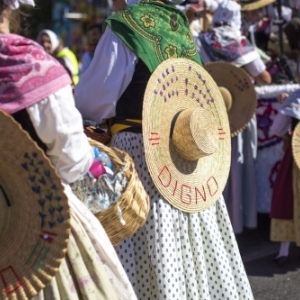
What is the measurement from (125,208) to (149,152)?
611mm

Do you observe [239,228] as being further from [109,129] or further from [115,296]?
[115,296]

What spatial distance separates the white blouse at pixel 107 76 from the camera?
3.46 metres

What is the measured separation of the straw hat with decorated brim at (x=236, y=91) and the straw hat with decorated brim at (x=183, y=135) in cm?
198

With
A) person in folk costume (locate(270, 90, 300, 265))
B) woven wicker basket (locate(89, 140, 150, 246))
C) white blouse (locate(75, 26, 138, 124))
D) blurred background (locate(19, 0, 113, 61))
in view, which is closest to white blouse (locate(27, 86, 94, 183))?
woven wicker basket (locate(89, 140, 150, 246))

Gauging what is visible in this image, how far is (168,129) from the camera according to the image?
11.6 feet

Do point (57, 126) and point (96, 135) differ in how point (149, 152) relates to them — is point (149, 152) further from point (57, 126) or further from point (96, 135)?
point (57, 126)

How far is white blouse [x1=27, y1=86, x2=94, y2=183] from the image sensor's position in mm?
2482

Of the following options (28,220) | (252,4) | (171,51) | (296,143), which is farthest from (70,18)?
(28,220)

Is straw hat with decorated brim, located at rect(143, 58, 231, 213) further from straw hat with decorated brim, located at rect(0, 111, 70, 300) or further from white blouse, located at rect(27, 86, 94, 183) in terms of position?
straw hat with decorated brim, located at rect(0, 111, 70, 300)

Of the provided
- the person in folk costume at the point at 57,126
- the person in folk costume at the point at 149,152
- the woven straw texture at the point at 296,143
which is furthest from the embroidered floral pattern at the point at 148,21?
the woven straw texture at the point at 296,143

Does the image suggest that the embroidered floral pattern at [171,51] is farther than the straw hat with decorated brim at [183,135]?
Yes

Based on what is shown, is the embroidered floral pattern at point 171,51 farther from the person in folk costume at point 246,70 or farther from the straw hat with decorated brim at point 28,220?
the person in folk costume at point 246,70

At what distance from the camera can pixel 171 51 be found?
3645mm

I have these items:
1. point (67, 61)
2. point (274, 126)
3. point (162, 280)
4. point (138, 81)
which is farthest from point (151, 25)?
point (67, 61)
